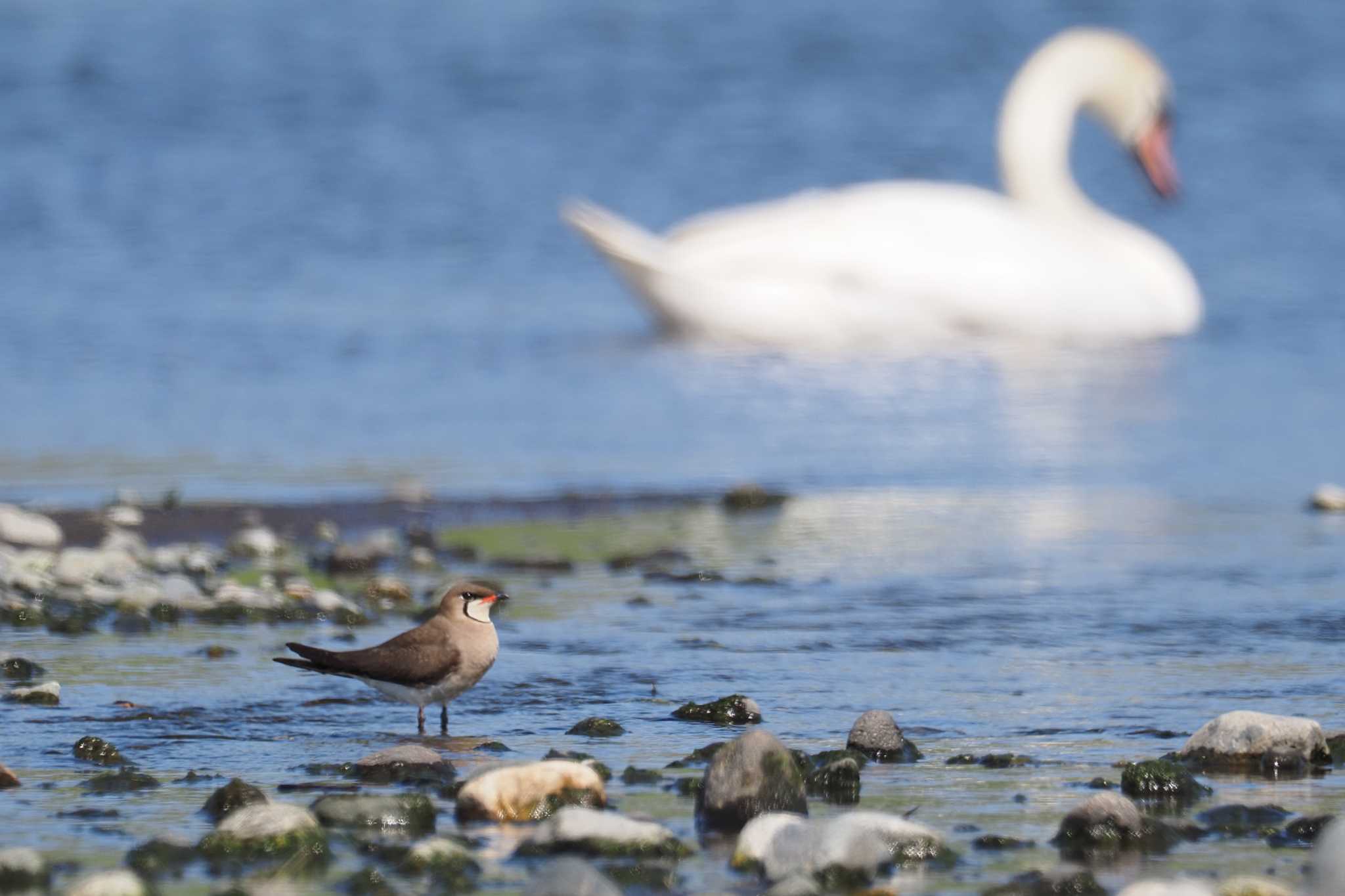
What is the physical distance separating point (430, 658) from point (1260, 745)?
2.02 metres

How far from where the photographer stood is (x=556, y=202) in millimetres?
18969

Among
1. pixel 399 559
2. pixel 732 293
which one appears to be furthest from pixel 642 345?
pixel 399 559

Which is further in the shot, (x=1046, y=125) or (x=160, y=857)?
(x=1046, y=125)

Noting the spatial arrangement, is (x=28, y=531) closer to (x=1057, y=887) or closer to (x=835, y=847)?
(x=835, y=847)

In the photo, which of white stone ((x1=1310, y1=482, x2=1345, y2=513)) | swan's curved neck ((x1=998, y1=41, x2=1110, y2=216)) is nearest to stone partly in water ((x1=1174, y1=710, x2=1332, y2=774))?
white stone ((x1=1310, y1=482, x2=1345, y2=513))

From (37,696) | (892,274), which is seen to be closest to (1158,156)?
(892,274)

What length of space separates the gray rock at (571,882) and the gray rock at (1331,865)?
1.21 metres

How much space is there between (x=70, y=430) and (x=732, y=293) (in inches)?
194

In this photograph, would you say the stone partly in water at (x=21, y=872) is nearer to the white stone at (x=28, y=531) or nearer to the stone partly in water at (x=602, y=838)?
the stone partly in water at (x=602, y=838)

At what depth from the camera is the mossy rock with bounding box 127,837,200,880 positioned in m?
4.30

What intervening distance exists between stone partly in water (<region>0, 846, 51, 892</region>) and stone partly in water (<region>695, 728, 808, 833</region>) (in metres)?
1.37

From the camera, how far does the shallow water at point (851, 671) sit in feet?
16.0

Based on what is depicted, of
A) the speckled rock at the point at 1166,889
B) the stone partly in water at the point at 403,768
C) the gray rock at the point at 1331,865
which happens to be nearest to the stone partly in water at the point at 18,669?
the stone partly in water at the point at 403,768

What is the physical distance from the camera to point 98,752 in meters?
5.27
